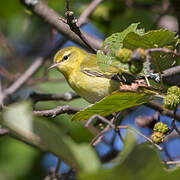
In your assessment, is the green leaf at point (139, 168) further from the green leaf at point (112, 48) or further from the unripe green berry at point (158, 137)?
the green leaf at point (112, 48)

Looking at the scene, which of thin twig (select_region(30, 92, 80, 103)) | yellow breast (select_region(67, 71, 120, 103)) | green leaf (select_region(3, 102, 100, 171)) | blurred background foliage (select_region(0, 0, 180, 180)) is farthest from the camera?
blurred background foliage (select_region(0, 0, 180, 180))

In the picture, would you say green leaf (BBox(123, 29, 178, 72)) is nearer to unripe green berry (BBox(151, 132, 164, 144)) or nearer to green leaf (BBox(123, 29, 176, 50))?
green leaf (BBox(123, 29, 176, 50))

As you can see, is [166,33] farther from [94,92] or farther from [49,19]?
[49,19]

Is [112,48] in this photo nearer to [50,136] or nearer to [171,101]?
[171,101]

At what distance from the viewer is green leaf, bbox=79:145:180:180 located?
1052mm

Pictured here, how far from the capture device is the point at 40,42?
6043 mm

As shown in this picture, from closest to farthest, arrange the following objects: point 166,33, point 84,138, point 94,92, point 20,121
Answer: point 20,121 → point 166,33 → point 94,92 → point 84,138

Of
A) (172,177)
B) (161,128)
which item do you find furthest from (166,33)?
(172,177)

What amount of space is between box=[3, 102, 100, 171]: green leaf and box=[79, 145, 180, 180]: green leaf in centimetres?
5

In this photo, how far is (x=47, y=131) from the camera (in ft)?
3.58

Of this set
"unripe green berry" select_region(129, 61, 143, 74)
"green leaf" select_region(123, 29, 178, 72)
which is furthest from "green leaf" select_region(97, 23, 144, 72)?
"unripe green berry" select_region(129, 61, 143, 74)

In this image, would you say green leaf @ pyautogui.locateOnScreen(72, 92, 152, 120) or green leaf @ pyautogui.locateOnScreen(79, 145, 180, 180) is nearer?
green leaf @ pyautogui.locateOnScreen(79, 145, 180, 180)

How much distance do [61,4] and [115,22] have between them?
0.73 meters

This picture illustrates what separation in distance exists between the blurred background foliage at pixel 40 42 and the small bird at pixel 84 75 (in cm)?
23
